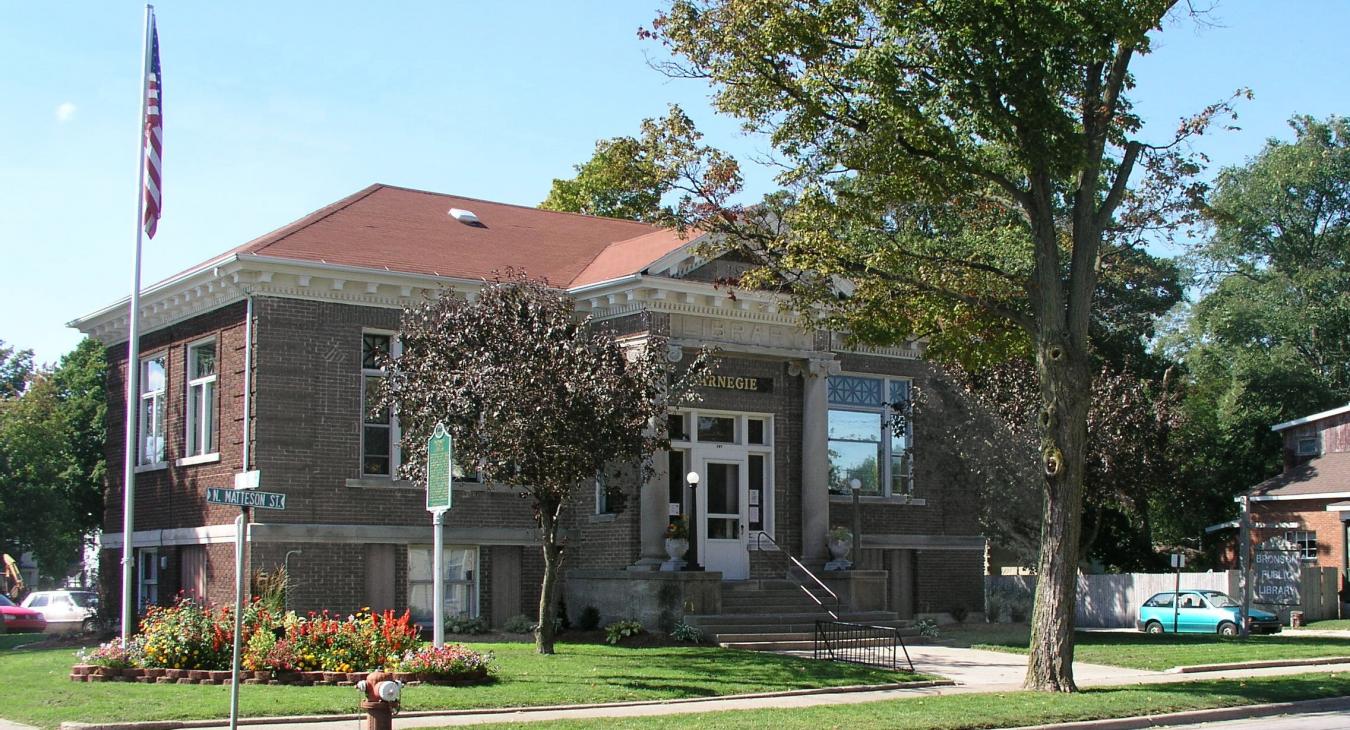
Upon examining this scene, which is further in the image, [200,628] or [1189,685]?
[1189,685]

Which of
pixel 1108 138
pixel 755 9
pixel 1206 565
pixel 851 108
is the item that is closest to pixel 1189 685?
pixel 1108 138

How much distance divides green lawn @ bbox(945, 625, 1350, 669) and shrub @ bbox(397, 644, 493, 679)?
10521 mm

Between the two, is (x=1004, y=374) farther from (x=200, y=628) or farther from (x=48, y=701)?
(x=48, y=701)

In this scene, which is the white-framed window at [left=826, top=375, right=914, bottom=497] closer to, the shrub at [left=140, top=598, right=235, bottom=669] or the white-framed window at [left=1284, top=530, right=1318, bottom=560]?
the shrub at [left=140, top=598, right=235, bottom=669]

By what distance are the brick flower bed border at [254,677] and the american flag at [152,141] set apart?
23.7ft

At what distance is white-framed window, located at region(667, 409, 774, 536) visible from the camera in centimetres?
2641

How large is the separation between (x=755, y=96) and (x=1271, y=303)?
137ft

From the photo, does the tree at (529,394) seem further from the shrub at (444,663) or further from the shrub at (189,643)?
the shrub at (189,643)

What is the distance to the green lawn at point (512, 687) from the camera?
1466 centimetres

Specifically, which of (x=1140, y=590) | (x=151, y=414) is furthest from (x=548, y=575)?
(x=1140, y=590)

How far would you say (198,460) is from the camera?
25.2 m

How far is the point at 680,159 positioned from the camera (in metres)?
19.4

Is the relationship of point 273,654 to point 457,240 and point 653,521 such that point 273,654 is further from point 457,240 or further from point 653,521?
point 457,240

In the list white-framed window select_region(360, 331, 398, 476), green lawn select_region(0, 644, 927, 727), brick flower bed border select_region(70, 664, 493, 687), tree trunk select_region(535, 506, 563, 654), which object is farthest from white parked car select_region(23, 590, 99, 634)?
brick flower bed border select_region(70, 664, 493, 687)
